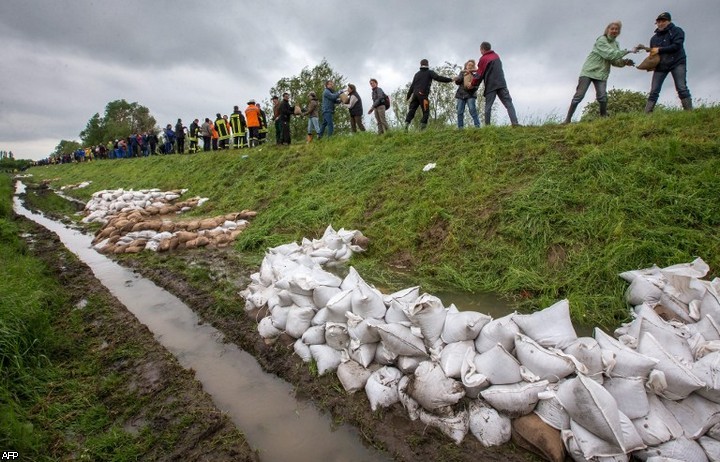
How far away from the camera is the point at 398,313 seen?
258 cm

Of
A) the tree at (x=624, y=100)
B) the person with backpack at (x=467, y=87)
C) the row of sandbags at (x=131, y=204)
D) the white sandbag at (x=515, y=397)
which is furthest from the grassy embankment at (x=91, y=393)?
the tree at (x=624, y=100)

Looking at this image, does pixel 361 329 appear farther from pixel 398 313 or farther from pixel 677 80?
pixel 677 80

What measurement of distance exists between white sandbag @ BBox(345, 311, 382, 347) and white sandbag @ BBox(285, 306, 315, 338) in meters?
0.47

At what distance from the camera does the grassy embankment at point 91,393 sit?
6.88 feet

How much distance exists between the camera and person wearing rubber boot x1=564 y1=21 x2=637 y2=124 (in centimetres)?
556

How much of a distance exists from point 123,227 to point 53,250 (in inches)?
43.2

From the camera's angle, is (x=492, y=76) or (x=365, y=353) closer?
(x=365, y=353)

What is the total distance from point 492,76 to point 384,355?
553 centimetres

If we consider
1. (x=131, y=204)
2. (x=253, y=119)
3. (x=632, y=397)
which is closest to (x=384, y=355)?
(x=632, y=397)

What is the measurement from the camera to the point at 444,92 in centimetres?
2125

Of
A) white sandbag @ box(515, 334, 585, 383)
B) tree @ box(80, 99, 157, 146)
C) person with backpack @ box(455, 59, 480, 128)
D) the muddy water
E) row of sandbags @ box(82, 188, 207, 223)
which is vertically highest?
tree @ box(80, 99, 157, 146)

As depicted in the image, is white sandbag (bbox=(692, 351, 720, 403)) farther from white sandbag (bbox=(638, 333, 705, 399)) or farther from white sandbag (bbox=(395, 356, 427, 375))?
white sandbag (bbox=(395, 356, 427, 375))

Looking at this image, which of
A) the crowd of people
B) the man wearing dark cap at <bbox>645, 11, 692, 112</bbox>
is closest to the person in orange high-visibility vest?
the crowd of people

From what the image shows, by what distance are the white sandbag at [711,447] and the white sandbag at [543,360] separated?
0.63 meters
